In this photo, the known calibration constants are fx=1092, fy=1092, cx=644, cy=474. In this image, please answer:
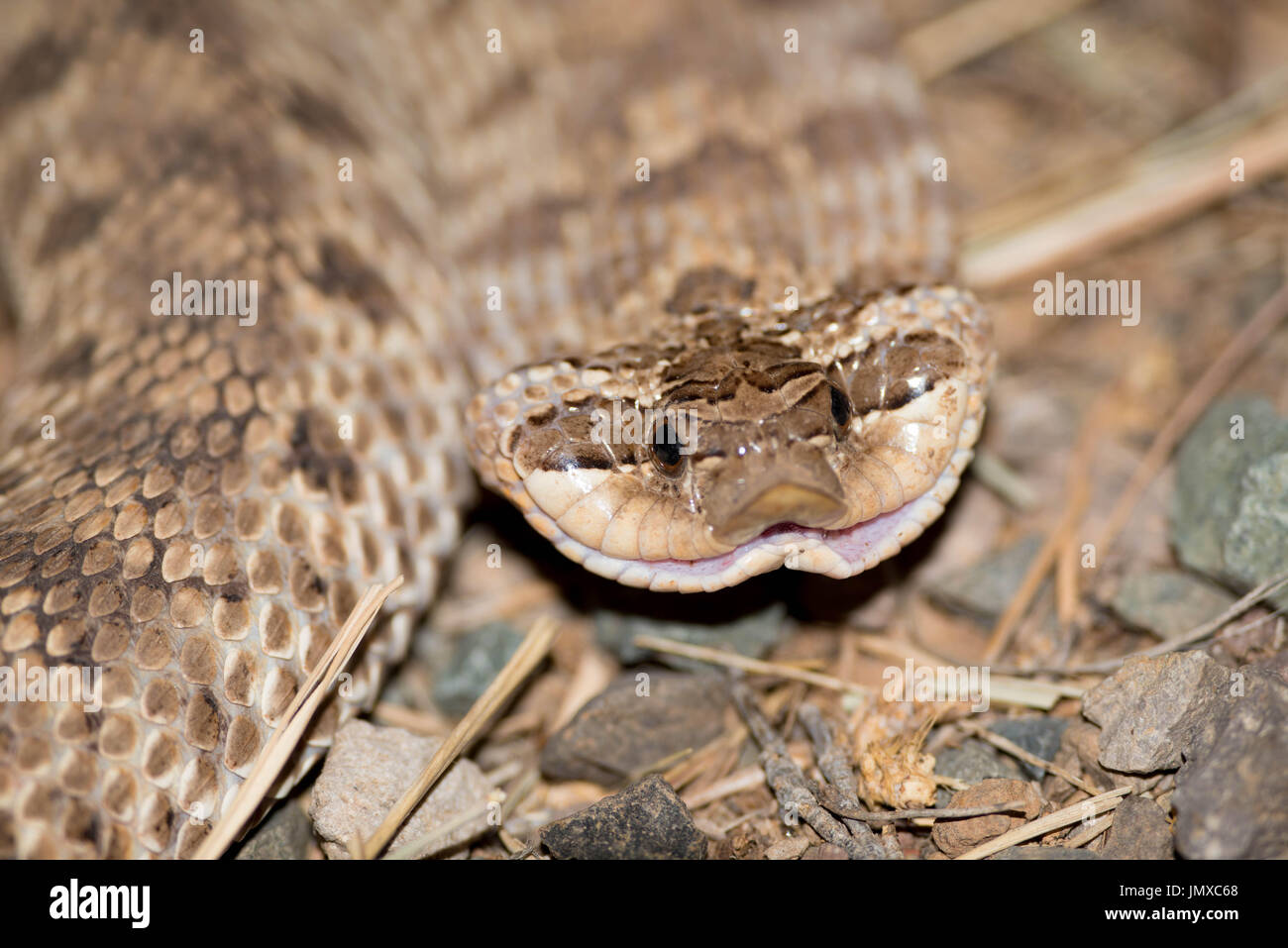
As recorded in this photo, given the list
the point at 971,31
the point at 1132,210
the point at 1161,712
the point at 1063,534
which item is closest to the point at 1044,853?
the point at 1161,712

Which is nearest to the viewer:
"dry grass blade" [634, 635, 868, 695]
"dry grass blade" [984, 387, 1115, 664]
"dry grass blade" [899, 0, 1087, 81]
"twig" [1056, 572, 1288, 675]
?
"twig" [1056, 572, 1288, 675]

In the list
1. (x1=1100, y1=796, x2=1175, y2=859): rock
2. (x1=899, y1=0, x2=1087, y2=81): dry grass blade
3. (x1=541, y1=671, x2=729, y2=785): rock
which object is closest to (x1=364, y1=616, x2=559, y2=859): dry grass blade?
(x1=541, y1=671, x2=729, y2=785): rock

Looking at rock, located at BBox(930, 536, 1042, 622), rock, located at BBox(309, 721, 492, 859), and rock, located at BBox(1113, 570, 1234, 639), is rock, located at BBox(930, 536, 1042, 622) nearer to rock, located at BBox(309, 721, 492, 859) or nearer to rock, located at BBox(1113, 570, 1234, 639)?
rock, located at BBox(1113, 570, 1234, 639)

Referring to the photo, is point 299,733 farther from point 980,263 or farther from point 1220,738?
point 980,263

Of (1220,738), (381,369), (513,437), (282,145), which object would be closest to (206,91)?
(282,145)
